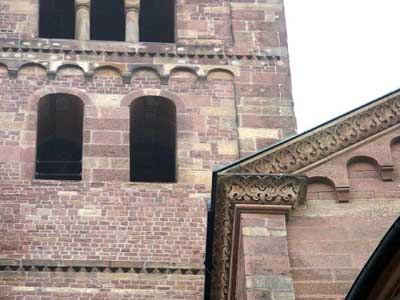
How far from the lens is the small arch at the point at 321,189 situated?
61.1 ft

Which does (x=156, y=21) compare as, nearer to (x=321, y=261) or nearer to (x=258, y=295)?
(x=321, y=261)

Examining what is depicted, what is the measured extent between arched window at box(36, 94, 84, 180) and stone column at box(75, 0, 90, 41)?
1.72m

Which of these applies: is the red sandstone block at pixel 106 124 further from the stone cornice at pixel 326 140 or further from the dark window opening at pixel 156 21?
the stone cornice at pixel 326 140

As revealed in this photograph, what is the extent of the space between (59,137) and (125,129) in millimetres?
2122

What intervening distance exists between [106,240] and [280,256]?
26.9ft

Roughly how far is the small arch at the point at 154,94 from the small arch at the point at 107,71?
57cm

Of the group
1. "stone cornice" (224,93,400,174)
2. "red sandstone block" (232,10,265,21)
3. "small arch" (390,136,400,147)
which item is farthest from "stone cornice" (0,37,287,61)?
"small arch" (390,136,400,147)

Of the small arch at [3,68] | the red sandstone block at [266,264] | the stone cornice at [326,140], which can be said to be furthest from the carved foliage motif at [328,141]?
the small arch at [3,68]

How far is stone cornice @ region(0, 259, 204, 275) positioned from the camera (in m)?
24.7

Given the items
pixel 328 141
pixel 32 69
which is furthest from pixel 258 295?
pixel 32 69

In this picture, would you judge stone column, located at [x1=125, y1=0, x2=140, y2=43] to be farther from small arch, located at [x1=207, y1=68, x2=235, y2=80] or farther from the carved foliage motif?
the carved foliage motif

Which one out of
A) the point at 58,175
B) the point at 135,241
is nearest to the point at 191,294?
the point at 135,241

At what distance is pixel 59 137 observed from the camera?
2905 cm

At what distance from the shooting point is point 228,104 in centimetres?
2814
